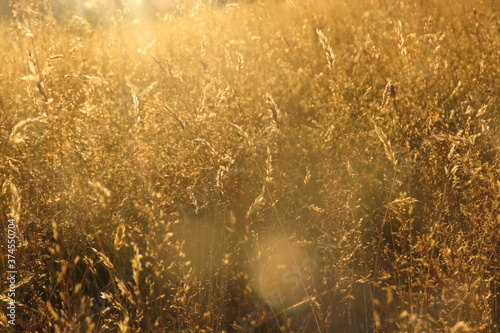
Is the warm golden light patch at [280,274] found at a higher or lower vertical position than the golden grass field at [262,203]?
lower

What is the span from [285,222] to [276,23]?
2.62 metres

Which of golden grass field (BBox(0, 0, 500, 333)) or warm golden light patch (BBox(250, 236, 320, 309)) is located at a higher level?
golden grass field (BBox(0, 0, 500, 333))

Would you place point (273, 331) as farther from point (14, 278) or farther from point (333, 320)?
point (14, 278)

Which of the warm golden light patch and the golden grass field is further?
the warm golden light patch

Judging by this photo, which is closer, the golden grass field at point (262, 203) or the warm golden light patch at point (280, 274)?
the golden grass field at point (262, 203)

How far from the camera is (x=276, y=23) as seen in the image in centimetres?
398

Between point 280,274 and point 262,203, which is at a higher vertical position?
point 262,203

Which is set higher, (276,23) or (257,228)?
(276,23)

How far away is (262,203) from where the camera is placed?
1.54 metres

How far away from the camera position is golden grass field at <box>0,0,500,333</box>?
1.45 metres

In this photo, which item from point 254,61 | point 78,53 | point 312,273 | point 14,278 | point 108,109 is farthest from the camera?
point 78,53

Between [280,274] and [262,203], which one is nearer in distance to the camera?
[262,203]

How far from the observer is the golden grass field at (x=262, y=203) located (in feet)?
4.77

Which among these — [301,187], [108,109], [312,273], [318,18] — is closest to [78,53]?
[108,109]
